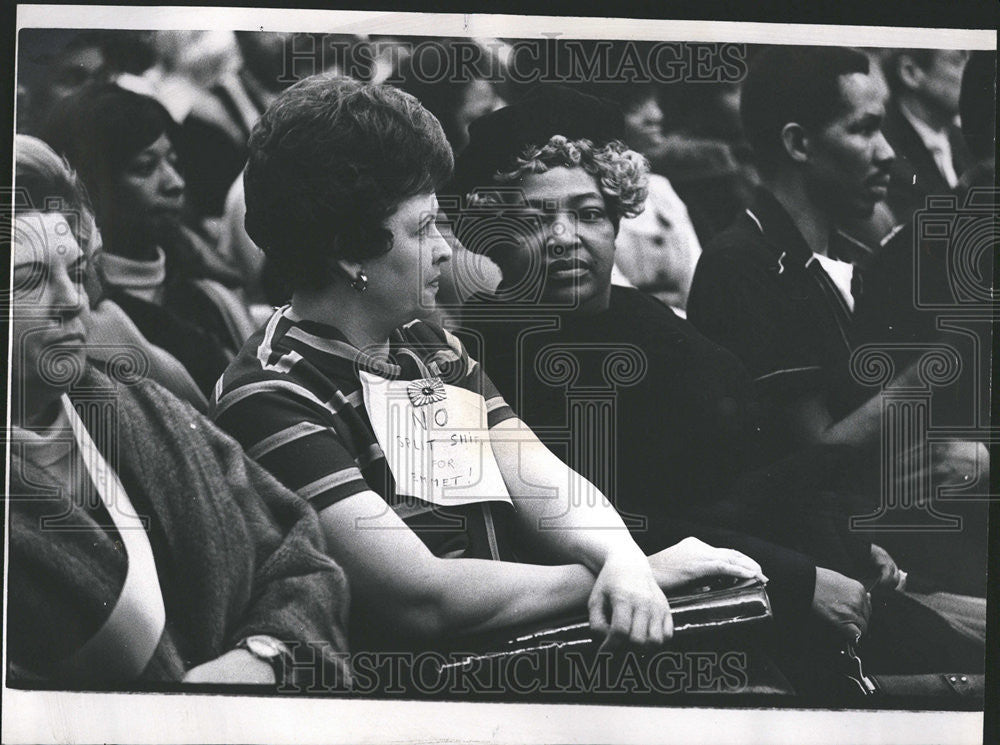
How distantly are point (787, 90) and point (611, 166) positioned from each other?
0.60 metres

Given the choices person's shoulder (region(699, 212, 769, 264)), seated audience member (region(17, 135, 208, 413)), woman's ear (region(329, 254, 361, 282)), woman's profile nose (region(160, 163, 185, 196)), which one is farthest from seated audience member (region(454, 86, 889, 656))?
seated audience member (region(17, 135, 208, 413))

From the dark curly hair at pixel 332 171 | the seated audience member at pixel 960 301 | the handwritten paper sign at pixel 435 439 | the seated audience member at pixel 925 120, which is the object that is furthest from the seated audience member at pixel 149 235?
the seated audience member at pixel 925 120

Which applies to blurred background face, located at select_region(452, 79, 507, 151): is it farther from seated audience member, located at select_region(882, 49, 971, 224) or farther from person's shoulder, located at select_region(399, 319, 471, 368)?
seated audience member, located at select_region(882, 49, 971, 224)

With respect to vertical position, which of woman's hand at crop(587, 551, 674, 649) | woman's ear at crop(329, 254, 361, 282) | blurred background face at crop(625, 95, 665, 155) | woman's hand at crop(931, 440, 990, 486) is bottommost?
woman's hand at crop(587, 551, 674, 649)

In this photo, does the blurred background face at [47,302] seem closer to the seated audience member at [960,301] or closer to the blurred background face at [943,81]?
the seated audience member at [960,301]

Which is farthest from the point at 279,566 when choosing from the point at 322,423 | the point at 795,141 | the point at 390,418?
the point at 795,141

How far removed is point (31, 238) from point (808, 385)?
2467 mm

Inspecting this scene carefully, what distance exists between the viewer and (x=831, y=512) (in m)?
2.70

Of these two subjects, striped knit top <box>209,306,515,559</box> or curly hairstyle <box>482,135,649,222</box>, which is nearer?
striped knit top <box>209,306,515,559</box>

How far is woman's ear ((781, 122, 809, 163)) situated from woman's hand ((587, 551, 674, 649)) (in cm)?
135

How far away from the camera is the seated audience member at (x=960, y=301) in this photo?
2725 mm

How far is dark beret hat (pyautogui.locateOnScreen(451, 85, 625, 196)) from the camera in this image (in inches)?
106

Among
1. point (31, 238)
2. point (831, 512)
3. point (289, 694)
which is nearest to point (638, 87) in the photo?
point (831, 512)

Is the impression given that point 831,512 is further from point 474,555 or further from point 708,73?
point 708,73
